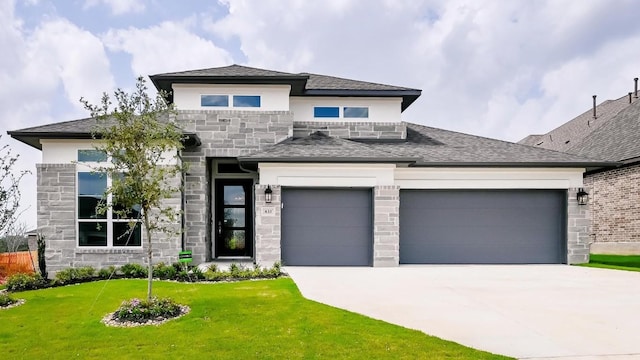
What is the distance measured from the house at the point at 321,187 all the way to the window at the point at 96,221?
4 cm

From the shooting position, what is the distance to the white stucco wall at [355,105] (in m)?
14.1

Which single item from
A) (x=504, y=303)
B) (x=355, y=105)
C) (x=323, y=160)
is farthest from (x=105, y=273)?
(x=355, y=105)

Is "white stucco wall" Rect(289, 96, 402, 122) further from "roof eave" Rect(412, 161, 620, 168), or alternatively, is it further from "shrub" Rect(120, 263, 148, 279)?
"shrub" Rect(120, 263, 148, 279)

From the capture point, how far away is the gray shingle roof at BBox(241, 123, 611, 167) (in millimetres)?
11453

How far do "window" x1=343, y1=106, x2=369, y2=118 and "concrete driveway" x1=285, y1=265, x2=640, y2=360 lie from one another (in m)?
5.32

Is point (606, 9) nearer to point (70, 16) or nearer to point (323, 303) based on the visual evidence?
point (323, 303)

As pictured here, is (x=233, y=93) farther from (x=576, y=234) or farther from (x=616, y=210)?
(x=616, y=210)

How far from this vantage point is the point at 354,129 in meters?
14.2

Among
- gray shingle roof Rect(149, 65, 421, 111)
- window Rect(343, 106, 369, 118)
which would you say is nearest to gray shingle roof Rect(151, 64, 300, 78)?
gray shingle roof Rect(149, 65, 421, 111)

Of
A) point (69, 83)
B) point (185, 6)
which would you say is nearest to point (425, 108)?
point (185, 6)

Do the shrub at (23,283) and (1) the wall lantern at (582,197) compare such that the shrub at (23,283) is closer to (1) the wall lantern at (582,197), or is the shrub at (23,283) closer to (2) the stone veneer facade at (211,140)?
(2) the stone veneer facade at (211,140)

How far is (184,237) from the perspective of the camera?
12430mm

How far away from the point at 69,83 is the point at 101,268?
5.90m

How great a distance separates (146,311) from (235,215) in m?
8.02
